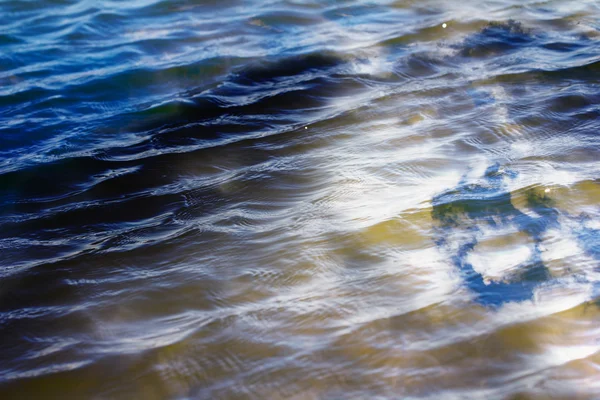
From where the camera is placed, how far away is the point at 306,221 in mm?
3211

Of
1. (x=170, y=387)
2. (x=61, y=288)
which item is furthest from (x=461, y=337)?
(x=61, y=288)

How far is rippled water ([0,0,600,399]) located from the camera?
2.30m

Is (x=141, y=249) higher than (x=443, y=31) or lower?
lower

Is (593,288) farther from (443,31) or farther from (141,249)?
(443,31)

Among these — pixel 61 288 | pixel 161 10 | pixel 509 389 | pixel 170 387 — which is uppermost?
pixel 161 10

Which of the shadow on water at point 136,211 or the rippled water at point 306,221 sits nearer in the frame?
the rippled water at point 306,221

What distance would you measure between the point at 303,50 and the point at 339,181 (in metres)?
2.92

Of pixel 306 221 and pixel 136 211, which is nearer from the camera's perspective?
pixel 306 221

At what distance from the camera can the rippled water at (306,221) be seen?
2.30m

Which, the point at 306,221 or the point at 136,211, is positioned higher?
the point at 136,211

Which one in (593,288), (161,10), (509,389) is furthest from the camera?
(161,10)

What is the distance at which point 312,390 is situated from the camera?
2.19 meters

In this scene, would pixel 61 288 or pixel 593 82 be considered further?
pixel 593 82

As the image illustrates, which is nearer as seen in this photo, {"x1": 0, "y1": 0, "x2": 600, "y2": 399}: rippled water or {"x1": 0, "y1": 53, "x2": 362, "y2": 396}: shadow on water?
{"x1": 0, "y1": 0, "x2": 600, "y2": 399}: rippled water
